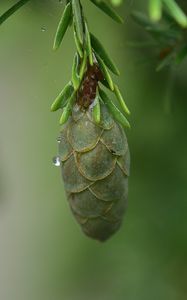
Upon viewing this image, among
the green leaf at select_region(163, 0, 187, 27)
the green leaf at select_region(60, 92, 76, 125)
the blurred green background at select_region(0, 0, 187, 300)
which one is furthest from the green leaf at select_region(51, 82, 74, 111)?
the blurred green background at select_region(0, 0, 187, 300)

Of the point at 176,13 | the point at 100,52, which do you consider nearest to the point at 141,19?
the point at 100,52

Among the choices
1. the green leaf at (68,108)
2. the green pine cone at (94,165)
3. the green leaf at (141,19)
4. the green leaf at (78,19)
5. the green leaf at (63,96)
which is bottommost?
the green pine cone at (94,165)

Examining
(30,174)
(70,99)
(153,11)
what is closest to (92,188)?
(70,99)

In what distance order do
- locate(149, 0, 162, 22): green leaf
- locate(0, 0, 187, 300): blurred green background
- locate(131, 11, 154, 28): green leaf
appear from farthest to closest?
locate(0, 0, 187, 300): blurred green background, locate(131, 11, 154, 28): green leaf, locate(149, 0, 162, 22): green leaf

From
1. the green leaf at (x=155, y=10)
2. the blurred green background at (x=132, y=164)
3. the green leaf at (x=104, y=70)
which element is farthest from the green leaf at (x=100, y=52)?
the blurred green background at (x=132, y=164)

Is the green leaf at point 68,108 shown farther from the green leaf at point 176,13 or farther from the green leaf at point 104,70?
the green leaf at point 176,13

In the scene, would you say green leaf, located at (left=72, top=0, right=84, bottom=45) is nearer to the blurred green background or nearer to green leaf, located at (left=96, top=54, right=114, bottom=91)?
green leaf, located at (left=96, top=54, right=114, bottom=91)
